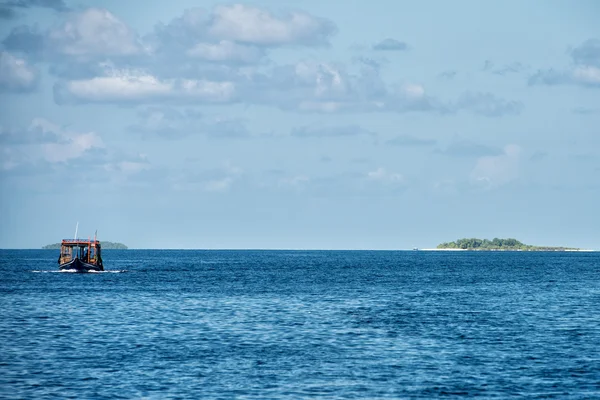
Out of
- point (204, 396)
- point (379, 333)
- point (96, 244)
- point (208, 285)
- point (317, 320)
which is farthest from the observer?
point (96, 244)

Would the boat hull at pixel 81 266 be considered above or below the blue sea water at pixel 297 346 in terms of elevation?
above

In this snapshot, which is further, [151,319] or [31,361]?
[151,319]

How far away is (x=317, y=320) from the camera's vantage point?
232ft

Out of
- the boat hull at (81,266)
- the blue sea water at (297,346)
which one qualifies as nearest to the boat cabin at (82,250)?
the boat hull at (81,266)

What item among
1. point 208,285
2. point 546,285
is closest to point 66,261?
point 208,285

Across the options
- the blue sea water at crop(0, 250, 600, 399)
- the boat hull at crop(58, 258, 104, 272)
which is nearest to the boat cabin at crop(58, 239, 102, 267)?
the boat hull at crop(58, 258, 104, 272)

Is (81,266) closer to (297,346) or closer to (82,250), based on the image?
(82,250)

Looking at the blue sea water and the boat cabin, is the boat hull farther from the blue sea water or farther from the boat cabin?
the blue sea water

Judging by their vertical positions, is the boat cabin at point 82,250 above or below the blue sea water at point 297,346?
above

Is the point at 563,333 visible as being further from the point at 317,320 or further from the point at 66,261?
the point at 66,261

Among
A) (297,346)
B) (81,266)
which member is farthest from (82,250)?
(297,346)

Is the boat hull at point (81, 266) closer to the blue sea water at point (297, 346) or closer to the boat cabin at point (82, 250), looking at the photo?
the boat cabin at point (82, 250)

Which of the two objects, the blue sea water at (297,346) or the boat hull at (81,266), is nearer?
the blue sea water at (297,346)

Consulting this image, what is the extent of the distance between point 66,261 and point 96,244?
17.0 meters
